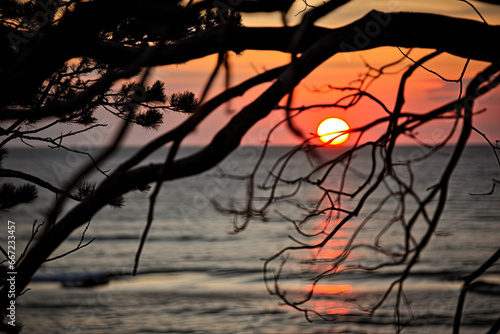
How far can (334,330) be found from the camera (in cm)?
1251

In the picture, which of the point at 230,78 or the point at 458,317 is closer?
the point at 230,78

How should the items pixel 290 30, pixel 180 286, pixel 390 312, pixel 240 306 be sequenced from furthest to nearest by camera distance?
pixel 180 286 < pixel 240 306 < pixel 390 312 < pixel 290 30

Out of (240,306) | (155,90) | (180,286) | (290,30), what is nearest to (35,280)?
(180,286)

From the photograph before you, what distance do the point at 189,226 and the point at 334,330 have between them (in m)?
17.6

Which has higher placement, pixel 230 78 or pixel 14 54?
pixel 14 54

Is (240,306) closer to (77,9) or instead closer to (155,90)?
(155,90)

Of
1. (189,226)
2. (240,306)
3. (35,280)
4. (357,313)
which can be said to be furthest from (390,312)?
(189,226)

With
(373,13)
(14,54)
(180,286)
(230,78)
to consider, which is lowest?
(230,78)

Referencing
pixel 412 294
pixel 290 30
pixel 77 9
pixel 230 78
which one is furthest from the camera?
pixel 412 294

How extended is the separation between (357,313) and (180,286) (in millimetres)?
5589

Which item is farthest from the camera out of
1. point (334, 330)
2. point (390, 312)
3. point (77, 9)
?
point (390, 312)

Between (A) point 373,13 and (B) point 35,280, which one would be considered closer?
(A) point 373,13

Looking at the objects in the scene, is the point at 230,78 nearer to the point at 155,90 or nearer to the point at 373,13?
the point at 373,13

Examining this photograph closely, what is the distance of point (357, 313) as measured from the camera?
13258 mm
